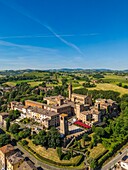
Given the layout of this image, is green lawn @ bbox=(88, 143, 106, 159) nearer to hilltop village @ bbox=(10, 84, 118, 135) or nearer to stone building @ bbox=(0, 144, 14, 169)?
hilltop village @ bbox=(10, 84, 118, 135)

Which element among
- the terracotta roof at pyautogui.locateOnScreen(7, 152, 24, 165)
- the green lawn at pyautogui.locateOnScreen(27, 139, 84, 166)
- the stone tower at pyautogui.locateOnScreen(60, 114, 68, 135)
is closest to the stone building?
the terracotta roof at pyautogui.locateOnScreen(7, 152, 24, 165)

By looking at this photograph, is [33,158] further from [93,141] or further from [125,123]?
[125,123]

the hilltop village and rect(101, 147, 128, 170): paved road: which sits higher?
the hilltop village

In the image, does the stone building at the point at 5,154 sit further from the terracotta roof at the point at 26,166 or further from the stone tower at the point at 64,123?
the stone tower at the point at 64,123

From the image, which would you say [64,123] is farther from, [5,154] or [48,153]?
[5,154]

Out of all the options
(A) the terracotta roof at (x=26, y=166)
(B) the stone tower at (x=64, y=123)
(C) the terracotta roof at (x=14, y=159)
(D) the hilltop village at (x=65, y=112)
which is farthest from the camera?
(D) the hilltop village at (x=65, y=112)

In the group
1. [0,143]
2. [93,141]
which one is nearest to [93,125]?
[93,141]

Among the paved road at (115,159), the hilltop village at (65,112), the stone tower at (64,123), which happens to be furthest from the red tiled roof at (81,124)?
the paved road at (115,159)

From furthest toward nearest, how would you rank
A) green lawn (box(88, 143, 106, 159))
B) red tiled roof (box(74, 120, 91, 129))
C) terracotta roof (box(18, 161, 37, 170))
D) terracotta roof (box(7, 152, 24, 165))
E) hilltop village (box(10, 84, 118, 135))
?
hilltop village (box(10, 84, 118, 135))
red tiled roof (box(74, 120, 91, 129))
green lawn (box(88, 143, 106, 159))
terracotta roof (box(7, 152, 24, 165))
terracotta roof (box(18, 161, 37, 170))

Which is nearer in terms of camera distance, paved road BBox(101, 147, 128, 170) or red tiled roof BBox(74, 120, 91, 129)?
paved road BBox(101, 147, 128, 170)

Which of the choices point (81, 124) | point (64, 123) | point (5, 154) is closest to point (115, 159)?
point (64, 123)

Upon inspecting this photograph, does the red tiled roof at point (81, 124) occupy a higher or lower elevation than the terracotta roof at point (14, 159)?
higher

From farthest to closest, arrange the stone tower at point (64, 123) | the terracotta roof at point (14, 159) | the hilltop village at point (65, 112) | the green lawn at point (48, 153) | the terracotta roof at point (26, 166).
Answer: the hilltop village at point (65, 112), the stone tower at point (64, 123), the green lawn at point (48, 153), the terracotta roof at point (14, 159), the terracotta roof at point (26, 166)
